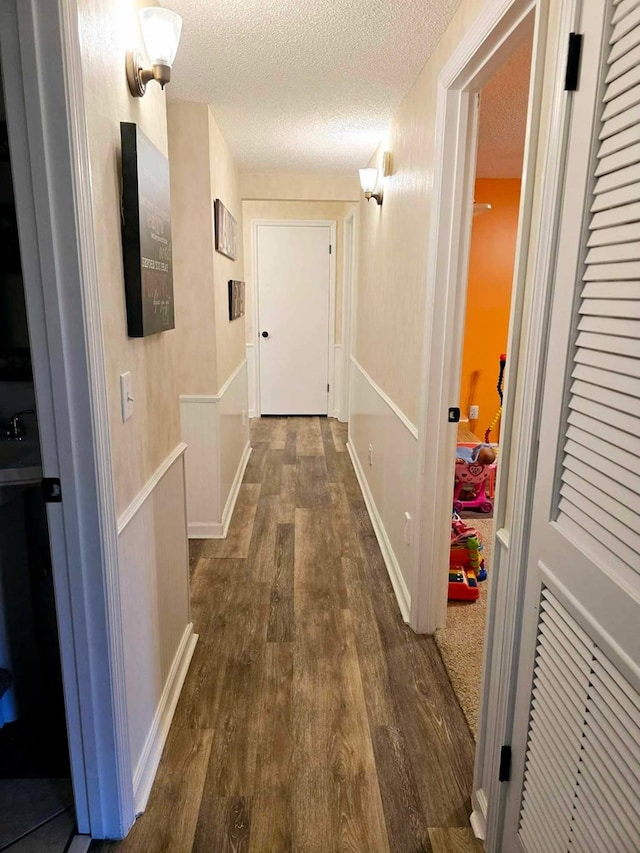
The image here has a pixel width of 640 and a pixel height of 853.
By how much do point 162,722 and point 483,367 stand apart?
386 cm

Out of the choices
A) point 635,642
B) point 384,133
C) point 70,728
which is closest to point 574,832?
point 635,642

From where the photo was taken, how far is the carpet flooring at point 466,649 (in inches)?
78.0

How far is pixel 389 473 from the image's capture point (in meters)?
3.00

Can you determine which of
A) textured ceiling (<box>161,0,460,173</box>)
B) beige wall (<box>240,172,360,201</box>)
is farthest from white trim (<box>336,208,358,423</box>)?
textured ceiling (<box>161,0,460,173</box>)

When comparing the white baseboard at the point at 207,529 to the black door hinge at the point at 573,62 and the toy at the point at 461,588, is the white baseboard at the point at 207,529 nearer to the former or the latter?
the toy at the point at 461,588

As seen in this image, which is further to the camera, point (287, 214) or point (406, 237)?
point (287, 214)

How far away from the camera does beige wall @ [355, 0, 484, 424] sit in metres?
2.16

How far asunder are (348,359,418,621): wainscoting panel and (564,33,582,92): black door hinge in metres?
1.45

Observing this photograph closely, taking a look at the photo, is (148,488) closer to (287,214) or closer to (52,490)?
(52,490)

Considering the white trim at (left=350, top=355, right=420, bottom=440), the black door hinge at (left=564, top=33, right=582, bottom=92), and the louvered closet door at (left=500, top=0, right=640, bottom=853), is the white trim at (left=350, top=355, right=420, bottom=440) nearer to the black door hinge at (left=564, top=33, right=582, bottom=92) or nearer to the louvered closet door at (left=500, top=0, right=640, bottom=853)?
the louvered closet door at (left=500, top=0, right=640, bottom=853)

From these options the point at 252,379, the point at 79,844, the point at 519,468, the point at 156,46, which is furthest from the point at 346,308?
the point at 79,844

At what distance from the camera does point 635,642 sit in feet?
2.83

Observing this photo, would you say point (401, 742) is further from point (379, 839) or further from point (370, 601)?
point (370, 601)

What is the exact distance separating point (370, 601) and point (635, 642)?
1.84 m
